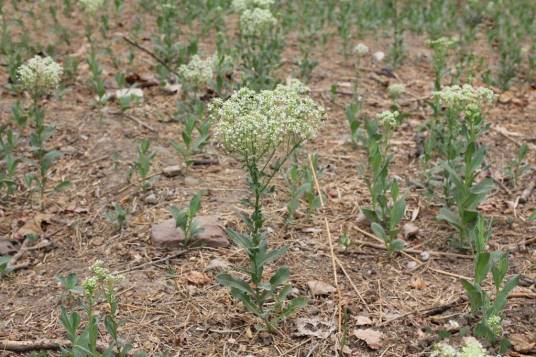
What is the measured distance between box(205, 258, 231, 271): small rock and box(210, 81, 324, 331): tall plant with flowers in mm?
353

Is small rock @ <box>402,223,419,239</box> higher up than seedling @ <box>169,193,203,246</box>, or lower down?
lower down

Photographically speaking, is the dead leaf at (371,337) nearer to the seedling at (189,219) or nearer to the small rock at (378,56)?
the seedling at (189,219)

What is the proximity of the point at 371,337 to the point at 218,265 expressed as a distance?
3.33 ft

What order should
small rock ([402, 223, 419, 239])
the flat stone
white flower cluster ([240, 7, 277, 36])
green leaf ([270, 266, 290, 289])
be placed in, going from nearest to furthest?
green leaf ([270, 266, 290, 289]) < the flat stone < small rock ([402, 223, 419, 239]) < white flower cluster ([240, 7, 277, 36])

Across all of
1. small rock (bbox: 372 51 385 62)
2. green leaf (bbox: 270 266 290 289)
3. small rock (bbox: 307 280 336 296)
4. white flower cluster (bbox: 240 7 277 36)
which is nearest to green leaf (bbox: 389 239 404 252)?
small rock (bbox: 307 280 336 296)

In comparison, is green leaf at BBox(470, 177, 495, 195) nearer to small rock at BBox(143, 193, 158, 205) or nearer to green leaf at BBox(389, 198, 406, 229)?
green leaf at BBox(389, 198, 406, 229)

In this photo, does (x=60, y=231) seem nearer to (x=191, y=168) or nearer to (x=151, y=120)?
(x=191, y=168)

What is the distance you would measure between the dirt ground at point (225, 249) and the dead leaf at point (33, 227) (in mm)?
28

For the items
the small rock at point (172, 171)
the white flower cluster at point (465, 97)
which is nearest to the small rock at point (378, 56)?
the white flower cluster at point (465, 97)

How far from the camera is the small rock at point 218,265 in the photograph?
394cm

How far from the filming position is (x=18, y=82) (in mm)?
6234

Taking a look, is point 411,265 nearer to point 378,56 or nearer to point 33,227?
point 33,227

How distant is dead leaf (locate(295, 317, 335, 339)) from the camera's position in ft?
11.4

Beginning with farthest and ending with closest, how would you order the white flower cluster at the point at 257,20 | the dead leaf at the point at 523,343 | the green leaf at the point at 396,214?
the white flower cluster at the point at 257,20 → the green leaf at the point at 396,214 → the dead leaf at the point at 523,343
